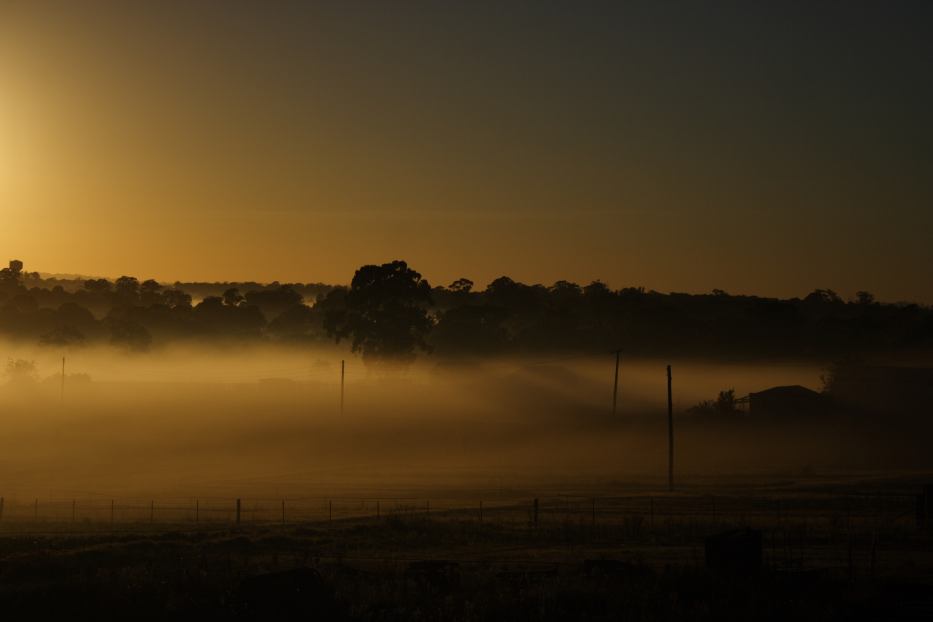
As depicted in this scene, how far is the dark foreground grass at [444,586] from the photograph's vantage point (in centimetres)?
2639

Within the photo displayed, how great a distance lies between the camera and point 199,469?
93.2 metres

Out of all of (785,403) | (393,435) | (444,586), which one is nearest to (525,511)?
(444,586)

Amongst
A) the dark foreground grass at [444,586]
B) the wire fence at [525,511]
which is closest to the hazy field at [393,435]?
the wire fence at [525,511]

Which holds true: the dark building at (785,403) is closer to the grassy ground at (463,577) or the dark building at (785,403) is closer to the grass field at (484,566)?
the grass field at (484,566)

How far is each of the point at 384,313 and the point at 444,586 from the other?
330 feet

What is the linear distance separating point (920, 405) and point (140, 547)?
283ft

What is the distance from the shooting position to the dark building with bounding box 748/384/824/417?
347ft

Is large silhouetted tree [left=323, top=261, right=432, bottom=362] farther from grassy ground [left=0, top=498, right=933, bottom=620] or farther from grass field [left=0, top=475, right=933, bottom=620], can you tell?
grassy ground [left=0, top=498, right=933, bottom=620]

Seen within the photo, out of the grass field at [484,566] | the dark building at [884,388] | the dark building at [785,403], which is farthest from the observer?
the dark building at [884,388]

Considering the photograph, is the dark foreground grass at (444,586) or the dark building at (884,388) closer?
the dark foreground grass at (444,586)

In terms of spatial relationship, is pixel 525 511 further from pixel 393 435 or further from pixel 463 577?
pixel 393 435

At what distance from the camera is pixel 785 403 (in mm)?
106000

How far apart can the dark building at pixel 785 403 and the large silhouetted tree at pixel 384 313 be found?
40223 millimetres

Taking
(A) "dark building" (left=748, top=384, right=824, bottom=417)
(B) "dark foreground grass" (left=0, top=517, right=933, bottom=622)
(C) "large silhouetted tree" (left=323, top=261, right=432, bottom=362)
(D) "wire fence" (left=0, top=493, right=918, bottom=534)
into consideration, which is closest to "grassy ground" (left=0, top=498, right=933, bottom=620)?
(B) "dark foreground grass" (left=0, top=517, right=933, bottom=622)
